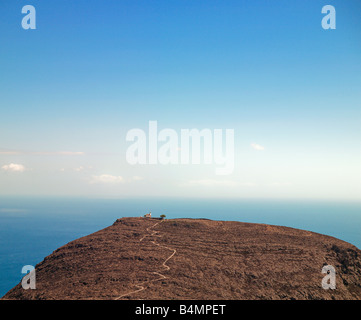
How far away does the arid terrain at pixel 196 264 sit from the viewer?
28641mm

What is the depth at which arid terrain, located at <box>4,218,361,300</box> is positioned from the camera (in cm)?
2864

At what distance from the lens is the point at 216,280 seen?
1189 inches

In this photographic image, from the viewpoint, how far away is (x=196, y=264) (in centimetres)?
3262

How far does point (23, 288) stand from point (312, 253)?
117 ft

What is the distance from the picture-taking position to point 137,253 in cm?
3466

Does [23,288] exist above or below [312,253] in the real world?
below

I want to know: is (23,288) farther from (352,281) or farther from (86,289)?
(352,281)
